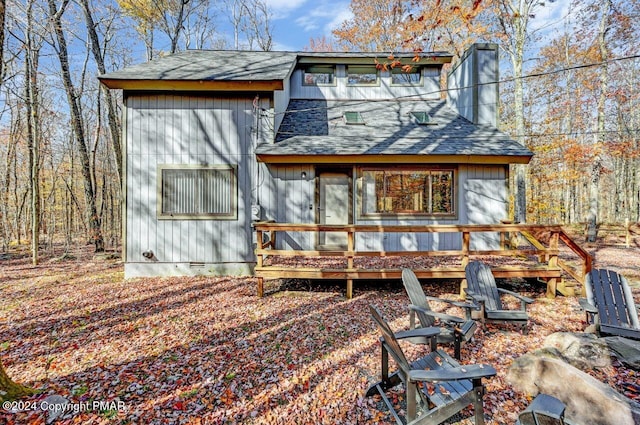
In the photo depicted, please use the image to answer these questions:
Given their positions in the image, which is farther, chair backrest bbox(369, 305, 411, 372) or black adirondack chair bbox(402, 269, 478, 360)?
black adirondack chair bbox(402, 269, 478, 360)

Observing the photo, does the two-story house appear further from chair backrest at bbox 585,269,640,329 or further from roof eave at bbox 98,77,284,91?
chair backrest at bbox 585,269,640,329

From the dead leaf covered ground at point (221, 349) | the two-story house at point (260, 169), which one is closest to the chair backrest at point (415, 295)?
the dead leaf covered ground at point (221, 349)

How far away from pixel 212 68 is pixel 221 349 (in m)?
7.00

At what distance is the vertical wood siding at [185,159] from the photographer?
23.4 feet

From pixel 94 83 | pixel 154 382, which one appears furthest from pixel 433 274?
pixel 94 83

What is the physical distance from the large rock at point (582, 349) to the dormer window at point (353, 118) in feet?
23.7

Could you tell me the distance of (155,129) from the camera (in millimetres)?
7242

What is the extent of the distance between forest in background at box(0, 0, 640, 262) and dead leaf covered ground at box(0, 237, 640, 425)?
5615mm

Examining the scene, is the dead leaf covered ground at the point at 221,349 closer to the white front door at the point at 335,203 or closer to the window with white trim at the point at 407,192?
the white front door at the point at 335,203

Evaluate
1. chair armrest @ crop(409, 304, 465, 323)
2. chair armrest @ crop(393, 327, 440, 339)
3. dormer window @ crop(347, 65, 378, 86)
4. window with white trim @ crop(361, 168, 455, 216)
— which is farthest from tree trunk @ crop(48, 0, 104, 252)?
chair armrest @ crop(393, 327, 440, 339)

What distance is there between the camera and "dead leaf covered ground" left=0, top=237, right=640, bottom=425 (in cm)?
260

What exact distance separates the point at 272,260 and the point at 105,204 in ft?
38.9

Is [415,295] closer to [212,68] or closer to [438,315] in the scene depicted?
[438,315]

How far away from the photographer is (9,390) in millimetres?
2637
